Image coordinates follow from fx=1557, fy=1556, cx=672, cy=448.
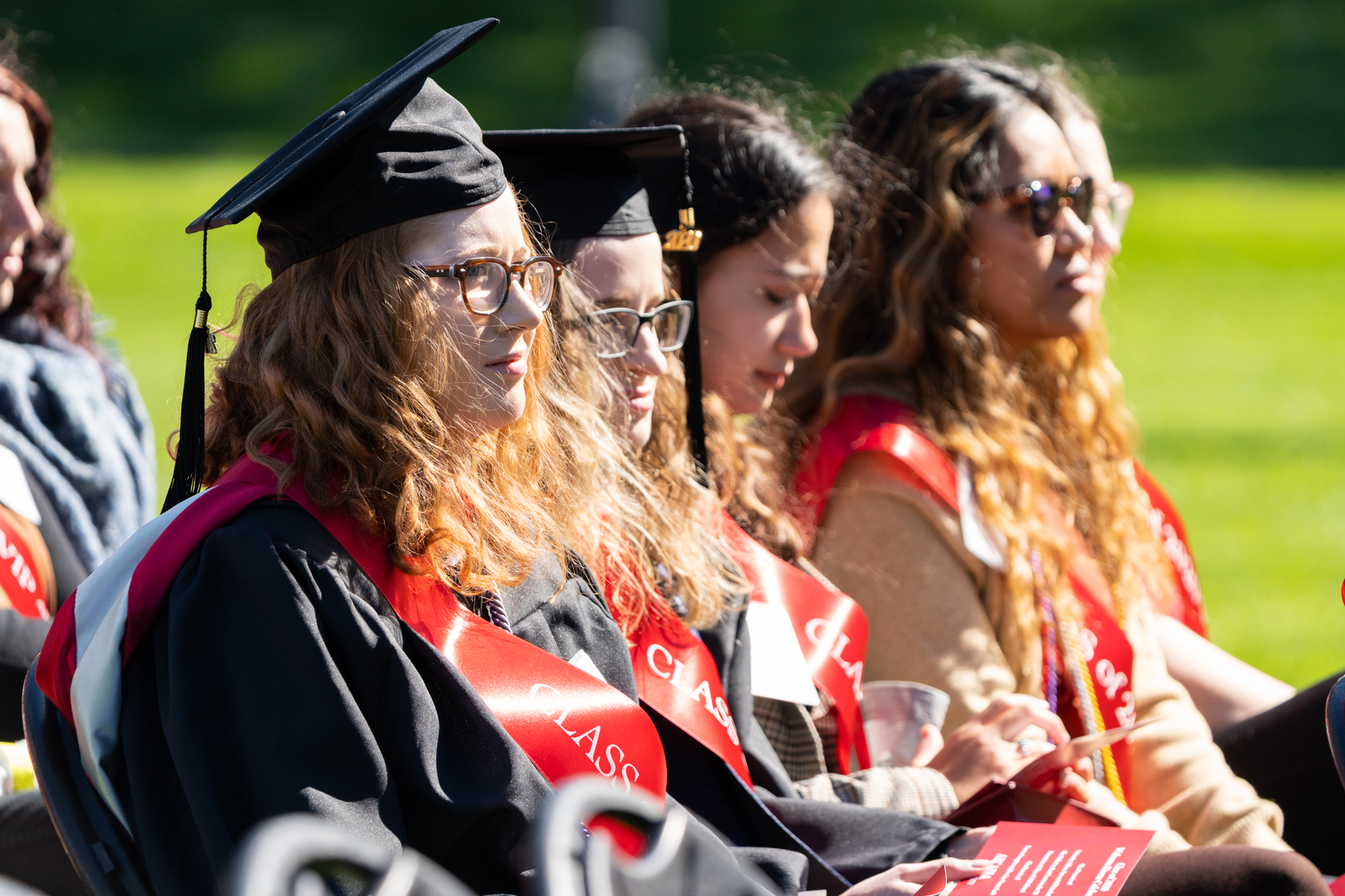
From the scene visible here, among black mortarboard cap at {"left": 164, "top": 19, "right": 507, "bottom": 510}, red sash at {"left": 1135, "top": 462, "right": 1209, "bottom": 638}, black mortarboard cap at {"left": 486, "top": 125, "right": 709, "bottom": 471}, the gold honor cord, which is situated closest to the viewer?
black mortarboard cap at {"left": 164, "top": 19, "right": 507, "bottom": 510}

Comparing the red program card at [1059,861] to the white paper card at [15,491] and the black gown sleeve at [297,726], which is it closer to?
the black gown sleeve at [297,726]

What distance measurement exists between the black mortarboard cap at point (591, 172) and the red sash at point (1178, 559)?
1.60 metres

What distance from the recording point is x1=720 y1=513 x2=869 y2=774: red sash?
9.68 ft

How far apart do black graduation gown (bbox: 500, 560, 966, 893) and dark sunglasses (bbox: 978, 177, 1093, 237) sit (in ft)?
4.82

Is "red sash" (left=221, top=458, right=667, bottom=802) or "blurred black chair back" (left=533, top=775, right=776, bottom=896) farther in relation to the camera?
"red sash" (left=221, top=458, right=667, bottom=802)

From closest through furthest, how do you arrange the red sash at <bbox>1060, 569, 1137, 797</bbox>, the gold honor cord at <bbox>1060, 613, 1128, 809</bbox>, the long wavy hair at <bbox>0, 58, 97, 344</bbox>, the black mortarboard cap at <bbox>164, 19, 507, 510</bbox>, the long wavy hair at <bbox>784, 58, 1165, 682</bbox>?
the black mortarboard cap at <bbox>164, 19, 507, 510</bbox> → the gold honor cord at <bbox>1060, 613, 1128, 809</bbox> → the red sash at <bbox>1060, 569, 1137, 797</bbox> → the long wavy hair at <bbox>784, 58, 1165, 682</bbox> → the long wavy hair at <bbox>0, 58, 97, 344</bbox>

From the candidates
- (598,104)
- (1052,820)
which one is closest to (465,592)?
(1052,820)

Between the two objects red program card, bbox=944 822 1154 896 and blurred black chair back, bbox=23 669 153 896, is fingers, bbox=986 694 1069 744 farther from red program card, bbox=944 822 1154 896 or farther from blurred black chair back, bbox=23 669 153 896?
blurred black chair back, bbox=23 669 153 896

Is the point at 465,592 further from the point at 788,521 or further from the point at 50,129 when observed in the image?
the point at 50,129

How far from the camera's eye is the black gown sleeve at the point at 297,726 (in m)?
1.87

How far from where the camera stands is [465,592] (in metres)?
2.17

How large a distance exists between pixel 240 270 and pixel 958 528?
1474cm

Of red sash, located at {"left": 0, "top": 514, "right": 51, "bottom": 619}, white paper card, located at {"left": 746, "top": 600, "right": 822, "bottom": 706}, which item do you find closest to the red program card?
white paper card, located at {"left": 746, "top": 600, "right": 822, "bottom": 706}

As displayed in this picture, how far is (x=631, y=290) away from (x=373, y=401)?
0.80 meters
